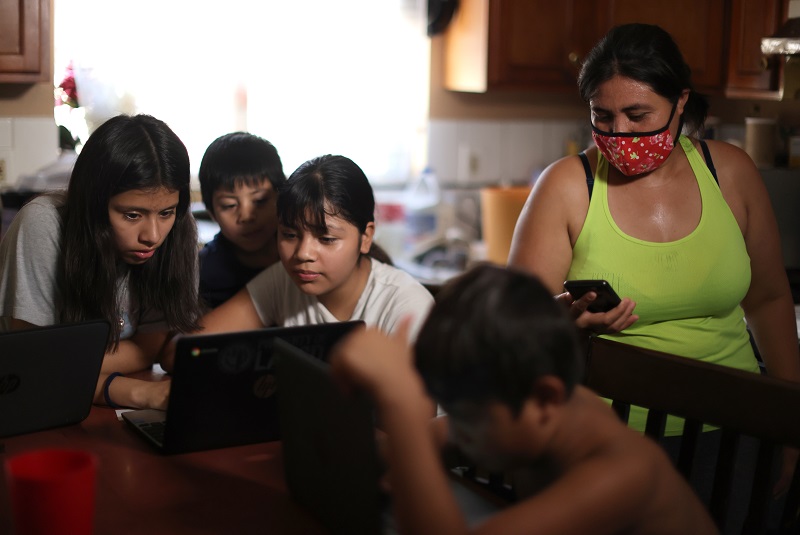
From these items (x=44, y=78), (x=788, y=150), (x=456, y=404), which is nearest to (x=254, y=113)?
(x=44, y=78)

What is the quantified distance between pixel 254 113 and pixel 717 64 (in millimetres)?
1776

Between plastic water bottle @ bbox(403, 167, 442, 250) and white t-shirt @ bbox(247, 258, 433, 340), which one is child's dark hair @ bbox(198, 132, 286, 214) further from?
plastic water bottle @ bbox(403, 167, 442, 250)

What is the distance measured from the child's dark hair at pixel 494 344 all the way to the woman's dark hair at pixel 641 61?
843mm

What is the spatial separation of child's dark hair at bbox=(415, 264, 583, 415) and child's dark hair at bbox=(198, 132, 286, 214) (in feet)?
3.76

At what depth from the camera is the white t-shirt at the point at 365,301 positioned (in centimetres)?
170

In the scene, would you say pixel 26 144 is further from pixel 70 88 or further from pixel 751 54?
pixel 751 54

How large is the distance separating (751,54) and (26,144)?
2.54 metres

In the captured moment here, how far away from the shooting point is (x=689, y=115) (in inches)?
71.1

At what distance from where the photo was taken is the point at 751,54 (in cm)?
330

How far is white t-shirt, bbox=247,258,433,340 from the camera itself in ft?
5.58

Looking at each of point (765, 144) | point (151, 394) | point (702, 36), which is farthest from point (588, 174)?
point (702, 36)

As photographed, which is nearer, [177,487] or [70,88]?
[177,487]

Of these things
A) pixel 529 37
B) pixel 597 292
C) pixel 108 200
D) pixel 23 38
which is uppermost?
pixel 529 37

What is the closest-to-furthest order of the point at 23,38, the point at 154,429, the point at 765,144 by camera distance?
the point at 154,429, the point at 23,38, the point at 765,144
